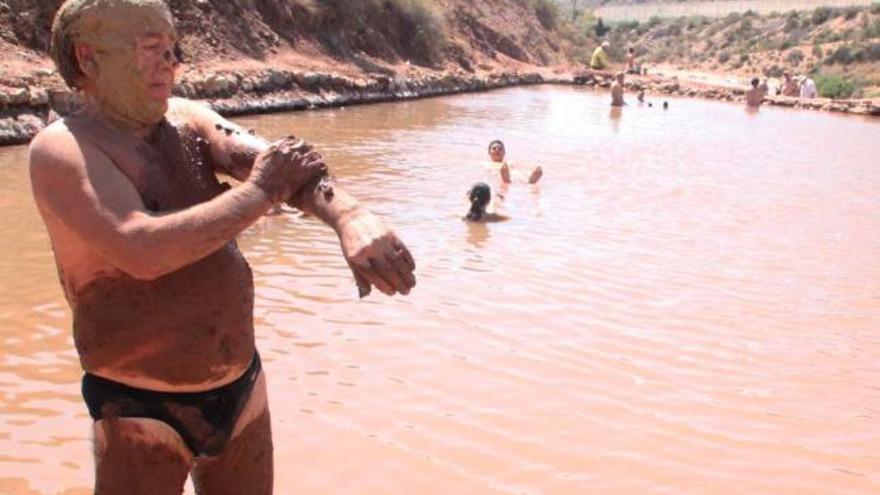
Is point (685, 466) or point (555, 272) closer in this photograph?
point (685, 466)

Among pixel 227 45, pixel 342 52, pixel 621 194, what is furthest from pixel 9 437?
pixel 342 52

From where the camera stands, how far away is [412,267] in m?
1.79

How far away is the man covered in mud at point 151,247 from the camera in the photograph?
1.72m

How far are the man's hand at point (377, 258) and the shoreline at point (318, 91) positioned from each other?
9.87 m

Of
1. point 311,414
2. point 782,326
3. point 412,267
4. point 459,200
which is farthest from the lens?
point 459,200

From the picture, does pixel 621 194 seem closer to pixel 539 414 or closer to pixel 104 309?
pixel 539 414

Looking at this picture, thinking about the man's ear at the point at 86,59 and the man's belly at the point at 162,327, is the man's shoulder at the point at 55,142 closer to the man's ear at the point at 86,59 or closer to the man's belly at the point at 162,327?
the man's ear at the point at 86,59

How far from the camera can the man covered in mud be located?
1721 millimetres

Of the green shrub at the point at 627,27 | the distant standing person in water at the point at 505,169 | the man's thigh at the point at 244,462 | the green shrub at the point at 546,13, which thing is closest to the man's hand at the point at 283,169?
the man's thigh at the point at 244,462

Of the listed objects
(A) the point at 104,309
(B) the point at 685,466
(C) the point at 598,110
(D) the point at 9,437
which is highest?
(A) the point at 104,309

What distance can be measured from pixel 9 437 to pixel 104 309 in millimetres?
2314

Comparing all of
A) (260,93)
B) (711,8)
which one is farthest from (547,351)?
(711,8)

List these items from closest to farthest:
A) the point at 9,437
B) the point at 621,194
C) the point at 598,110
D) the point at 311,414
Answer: the point at 9,437 → the point at 311,414 → the point at 621,194 → the point at 598,110

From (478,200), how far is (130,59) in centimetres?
663
